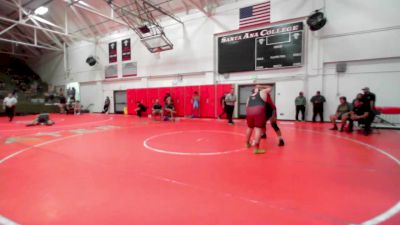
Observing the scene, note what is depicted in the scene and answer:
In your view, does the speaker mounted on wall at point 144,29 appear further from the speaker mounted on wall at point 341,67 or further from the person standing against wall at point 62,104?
the person standing against wall at point 62,104

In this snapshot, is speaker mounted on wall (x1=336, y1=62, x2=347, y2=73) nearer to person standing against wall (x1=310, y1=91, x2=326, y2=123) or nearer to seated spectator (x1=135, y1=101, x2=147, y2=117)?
person standing against wall (x1=310, y1=91, x2=326, y2=123)

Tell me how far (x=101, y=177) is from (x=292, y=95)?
31.7ft

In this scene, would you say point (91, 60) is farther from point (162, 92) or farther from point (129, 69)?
point (162, 92)

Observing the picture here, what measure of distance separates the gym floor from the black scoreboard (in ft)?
21.0

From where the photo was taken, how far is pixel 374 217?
6.67ft

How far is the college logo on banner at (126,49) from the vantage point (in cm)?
1609

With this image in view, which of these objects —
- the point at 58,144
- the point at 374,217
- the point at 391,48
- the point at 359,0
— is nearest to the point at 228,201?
A: the point at 374,217

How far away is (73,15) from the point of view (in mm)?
16859

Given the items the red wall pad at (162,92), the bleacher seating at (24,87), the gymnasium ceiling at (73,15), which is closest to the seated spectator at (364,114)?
the gymnasium ceiling at (73,15)

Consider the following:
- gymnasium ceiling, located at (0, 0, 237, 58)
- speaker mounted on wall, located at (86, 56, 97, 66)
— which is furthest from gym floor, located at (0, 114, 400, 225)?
speaker mounted on wall, located at (86, 56, 97, 66)

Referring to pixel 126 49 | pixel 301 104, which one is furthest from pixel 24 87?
pixel 301 104

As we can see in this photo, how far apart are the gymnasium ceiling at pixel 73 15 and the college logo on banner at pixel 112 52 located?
3.92 feet

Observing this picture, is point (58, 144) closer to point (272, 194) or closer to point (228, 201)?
point (228, 201)

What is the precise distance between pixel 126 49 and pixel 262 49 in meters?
10.3
